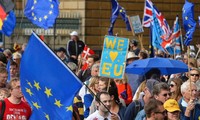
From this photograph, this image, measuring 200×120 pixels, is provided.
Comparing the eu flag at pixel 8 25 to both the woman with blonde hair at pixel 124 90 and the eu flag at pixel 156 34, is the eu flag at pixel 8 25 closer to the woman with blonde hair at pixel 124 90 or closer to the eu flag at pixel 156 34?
the eu flag at pixel 156 34

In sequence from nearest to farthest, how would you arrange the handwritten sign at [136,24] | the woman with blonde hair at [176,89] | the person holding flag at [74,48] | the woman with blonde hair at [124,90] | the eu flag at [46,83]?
the eu flag at [46,83] < the woman with blonde hair at [176,89] < the woman with blonde hair at [124,90] < the handwritten sign at [136,24] < the person holding flag at [74,48]

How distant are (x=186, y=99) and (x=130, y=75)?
4114 mm

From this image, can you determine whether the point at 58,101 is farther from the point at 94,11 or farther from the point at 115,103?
the point at 94,11

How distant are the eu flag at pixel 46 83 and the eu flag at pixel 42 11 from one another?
1137 centimetres

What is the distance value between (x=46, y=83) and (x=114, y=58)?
3.31 metres

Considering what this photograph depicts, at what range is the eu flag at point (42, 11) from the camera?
2124 cm

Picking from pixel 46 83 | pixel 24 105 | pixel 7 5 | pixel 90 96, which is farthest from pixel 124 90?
pixel 7 5

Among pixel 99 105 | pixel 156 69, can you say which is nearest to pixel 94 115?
pixel 99 105

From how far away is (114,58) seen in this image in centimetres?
1289

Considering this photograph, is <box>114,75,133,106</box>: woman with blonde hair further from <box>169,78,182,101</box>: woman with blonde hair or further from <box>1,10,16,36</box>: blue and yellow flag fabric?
<box>1,10,16,36</box>: blue and yellow flag fabric

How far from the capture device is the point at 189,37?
942 inches

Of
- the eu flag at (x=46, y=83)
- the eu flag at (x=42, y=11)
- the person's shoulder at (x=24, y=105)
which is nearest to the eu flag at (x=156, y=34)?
the eu flag at (x=42, y=11)

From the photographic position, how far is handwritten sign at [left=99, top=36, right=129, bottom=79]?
12578 mm

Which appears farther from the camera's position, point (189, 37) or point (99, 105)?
point (189, 37)
